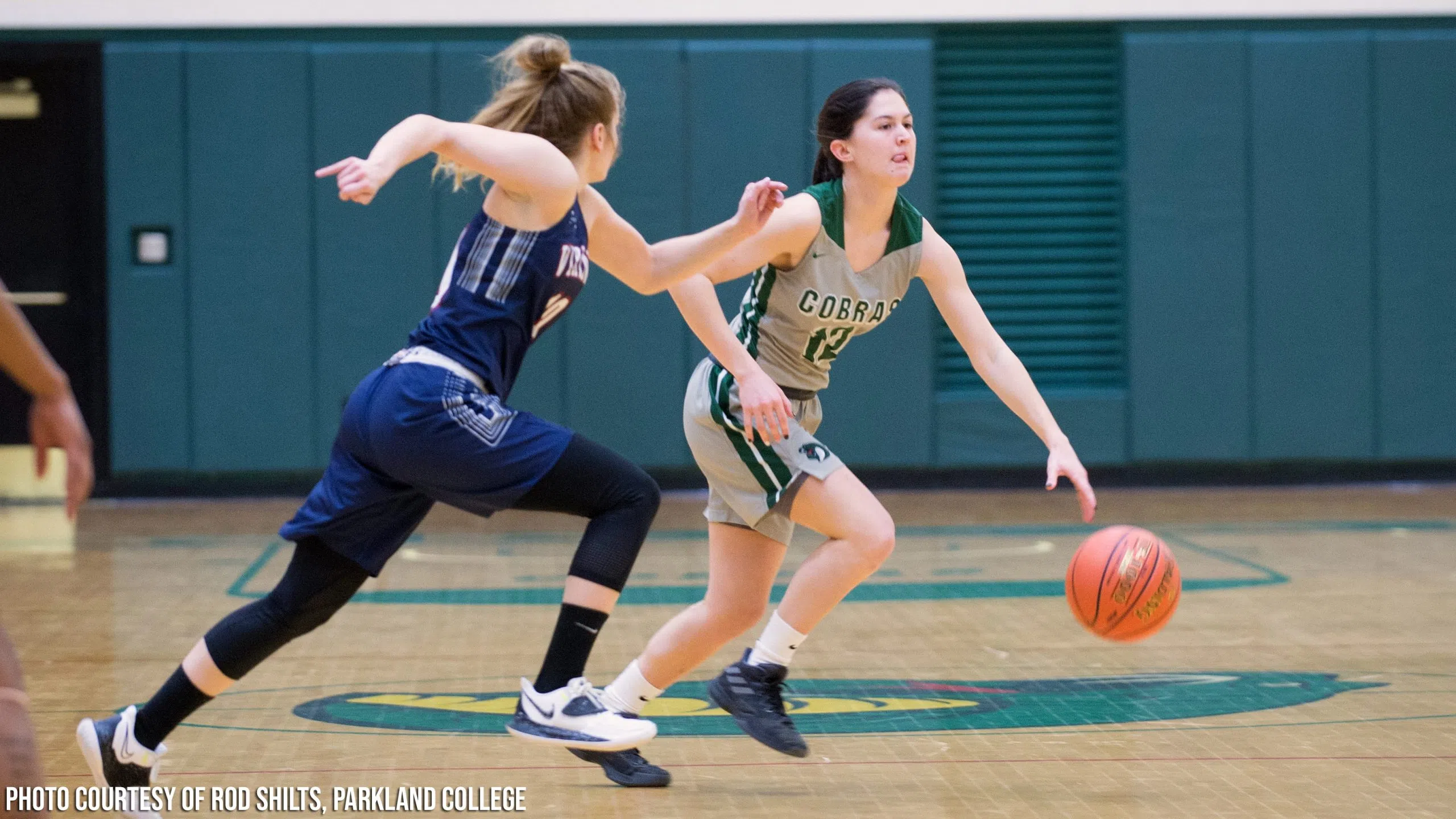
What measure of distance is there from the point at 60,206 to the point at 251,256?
1.24 m

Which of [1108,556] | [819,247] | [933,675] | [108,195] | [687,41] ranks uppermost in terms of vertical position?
[687,41]

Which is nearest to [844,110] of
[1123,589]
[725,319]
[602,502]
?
[725,319]

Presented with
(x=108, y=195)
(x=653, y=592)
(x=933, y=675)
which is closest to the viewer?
(x=933, y=675)

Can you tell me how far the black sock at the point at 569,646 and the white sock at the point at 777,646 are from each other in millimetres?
444

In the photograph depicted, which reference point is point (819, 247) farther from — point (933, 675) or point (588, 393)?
point (588, 393)

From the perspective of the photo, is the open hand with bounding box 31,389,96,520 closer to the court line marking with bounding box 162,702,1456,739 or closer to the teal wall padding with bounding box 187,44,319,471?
the court line marking with bounding box 162,702,1456,739

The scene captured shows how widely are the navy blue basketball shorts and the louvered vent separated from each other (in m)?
6.82

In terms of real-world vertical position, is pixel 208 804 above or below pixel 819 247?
below

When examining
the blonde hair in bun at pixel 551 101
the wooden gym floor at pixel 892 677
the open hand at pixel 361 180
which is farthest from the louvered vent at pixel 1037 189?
the open hand at pixel 361 180

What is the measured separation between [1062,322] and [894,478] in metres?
1.43

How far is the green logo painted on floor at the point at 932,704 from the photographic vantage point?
12.4ft

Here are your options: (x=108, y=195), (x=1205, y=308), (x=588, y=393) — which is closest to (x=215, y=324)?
(x=108, y=195)

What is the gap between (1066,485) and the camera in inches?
375

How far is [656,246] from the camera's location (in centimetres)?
319
